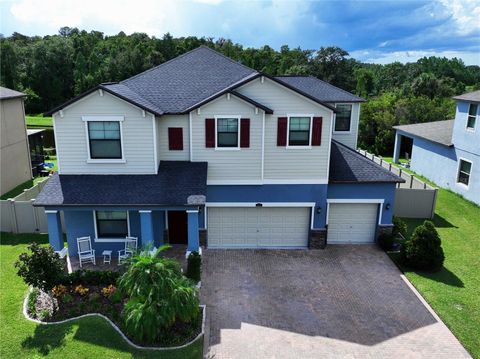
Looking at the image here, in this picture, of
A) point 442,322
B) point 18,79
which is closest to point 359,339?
point 442,322

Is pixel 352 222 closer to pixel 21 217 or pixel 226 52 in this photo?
pixel 21 217

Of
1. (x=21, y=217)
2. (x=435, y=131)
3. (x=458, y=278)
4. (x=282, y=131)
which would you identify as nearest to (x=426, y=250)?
(x=458, y=278)

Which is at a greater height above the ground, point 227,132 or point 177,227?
point 227,132

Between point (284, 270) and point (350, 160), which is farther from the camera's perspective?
point (350, 160)

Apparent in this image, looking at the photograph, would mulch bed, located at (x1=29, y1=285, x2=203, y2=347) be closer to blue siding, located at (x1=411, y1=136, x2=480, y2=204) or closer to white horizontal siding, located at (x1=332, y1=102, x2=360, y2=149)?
white horizontal siding, located at (x1=332, y1=102, x2=360, y2=149)

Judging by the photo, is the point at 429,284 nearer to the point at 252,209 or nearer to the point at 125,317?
the point at 252,209

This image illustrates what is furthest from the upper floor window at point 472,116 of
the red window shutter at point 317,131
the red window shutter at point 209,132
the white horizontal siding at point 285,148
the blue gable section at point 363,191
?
the red window shutter at point 209,132

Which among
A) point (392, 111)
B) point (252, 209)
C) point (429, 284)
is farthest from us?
point (392, 111)

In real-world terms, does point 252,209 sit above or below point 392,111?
below
